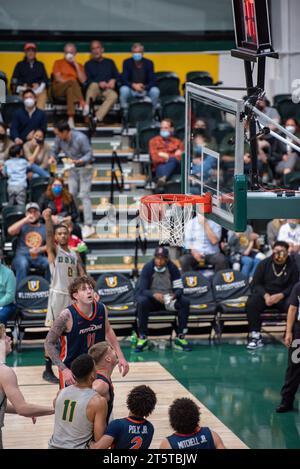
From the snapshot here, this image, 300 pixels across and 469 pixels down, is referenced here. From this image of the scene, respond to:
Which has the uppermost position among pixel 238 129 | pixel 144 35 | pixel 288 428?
pixel 144 35

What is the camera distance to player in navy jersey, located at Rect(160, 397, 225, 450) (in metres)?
6.84

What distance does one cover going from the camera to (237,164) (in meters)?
8.70

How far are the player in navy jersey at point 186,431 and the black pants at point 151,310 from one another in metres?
6.58

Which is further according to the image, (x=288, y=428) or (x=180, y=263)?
(x=180, y=263)

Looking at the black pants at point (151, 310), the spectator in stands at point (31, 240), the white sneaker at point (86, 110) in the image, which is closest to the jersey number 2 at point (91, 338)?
the black pants at point (151, 310)

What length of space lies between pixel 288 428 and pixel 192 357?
301cm

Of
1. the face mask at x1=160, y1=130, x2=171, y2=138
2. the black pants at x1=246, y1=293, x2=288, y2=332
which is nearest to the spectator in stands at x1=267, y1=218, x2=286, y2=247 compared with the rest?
the black pants at x1=246, y1=293, x2=288, y2=332

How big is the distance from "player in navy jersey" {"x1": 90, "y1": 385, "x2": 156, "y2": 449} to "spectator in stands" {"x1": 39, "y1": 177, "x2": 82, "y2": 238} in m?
7.73

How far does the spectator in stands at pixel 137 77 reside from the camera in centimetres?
1942

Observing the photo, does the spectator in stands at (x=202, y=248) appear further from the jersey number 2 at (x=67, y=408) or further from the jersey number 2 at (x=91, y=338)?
the jersey number 2 at (x=67, y=408)

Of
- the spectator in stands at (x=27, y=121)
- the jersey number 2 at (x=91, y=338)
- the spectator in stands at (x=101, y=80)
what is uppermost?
the spectator in stands at (x=101, y=80)

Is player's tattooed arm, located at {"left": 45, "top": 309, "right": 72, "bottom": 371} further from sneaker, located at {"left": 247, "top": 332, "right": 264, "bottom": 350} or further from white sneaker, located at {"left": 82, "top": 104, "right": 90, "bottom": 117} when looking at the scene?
white sneaker, located at {"left": 82, "top": 104, "right": 90, "bottom": 117}

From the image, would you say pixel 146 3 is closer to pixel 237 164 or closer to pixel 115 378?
pixel 115 378
